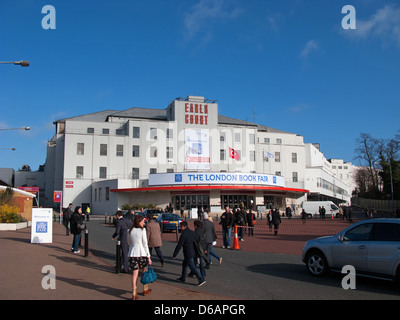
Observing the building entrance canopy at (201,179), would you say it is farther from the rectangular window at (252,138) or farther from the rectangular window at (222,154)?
the rectangular window at (252,138)

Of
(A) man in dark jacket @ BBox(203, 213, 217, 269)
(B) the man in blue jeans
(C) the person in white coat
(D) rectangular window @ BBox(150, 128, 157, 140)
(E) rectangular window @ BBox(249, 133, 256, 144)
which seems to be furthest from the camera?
(E) rectangular window @ BBox(249, 133, 256, 144)

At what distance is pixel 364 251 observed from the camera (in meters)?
9.01

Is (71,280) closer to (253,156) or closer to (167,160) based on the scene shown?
(167,160)

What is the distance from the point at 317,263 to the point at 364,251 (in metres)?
1.49

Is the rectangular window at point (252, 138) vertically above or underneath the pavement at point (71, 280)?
above

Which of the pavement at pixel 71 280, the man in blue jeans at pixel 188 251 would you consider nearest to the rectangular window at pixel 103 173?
the pavement at pixel 71 280

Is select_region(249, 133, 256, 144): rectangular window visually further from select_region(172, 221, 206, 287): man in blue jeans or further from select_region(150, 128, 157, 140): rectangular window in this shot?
select_region(172, 221, 206, 287): man in blue jeans

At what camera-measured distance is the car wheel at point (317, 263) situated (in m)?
9.97

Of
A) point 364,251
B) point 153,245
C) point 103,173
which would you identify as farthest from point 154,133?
Result: point 364,251

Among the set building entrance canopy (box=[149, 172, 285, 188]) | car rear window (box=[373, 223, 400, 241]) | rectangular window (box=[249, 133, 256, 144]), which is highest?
rectangular window (box=[249, 133, 256, 144])

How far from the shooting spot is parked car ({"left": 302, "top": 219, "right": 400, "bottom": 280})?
8539 mm

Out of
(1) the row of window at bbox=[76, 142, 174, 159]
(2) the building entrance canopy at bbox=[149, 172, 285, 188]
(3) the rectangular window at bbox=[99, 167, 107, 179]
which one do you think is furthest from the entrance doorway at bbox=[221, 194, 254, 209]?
(3) the rectangular window at bbox=[99, 167, 107, 179]

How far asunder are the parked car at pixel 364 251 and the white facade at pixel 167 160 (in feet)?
132
